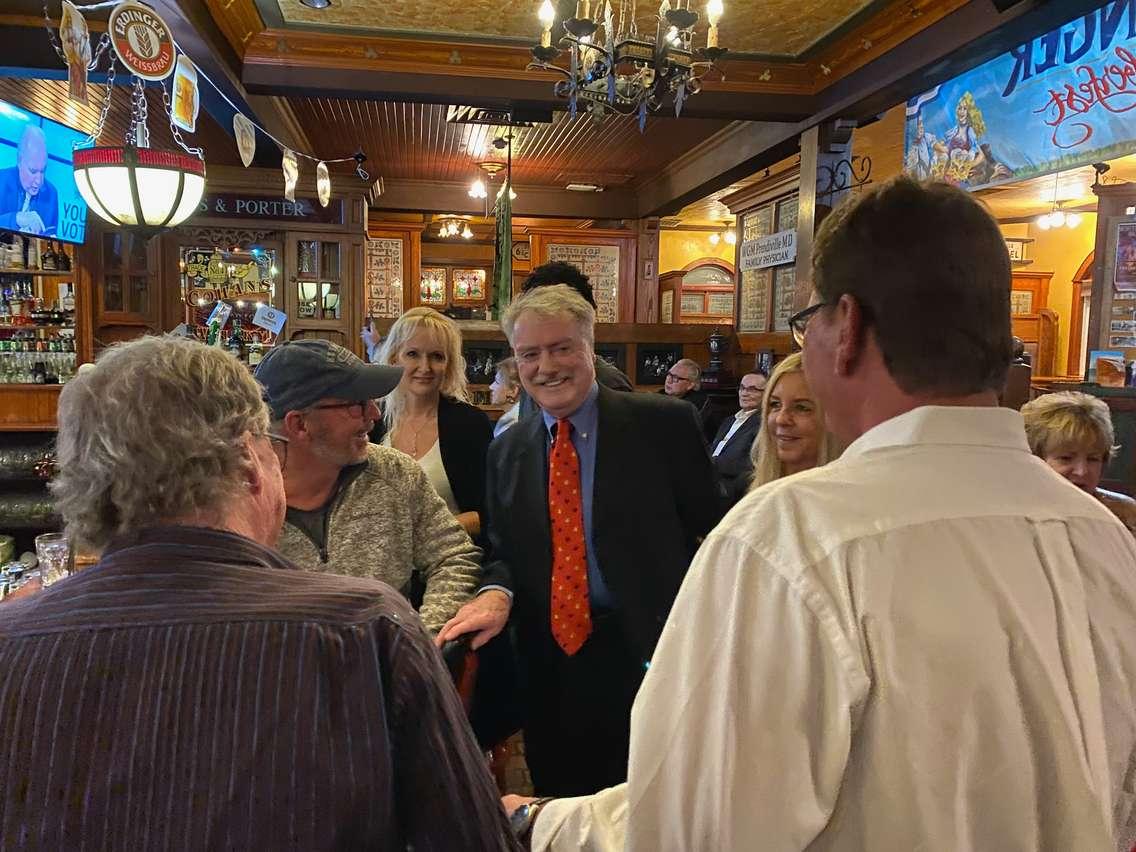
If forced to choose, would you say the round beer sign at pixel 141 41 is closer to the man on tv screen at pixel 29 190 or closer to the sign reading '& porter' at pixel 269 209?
the man on tv screen at pixel 29 190

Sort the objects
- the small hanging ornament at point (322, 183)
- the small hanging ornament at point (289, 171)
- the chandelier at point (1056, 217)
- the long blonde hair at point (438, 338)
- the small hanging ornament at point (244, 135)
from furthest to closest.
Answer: the chandelier at point (1056, 217), the small hanging ornament at point (322, 183), the small hanging ornament at point (289, 171), the small hanging ornament at point (244, 135), the long blonde hair at point (438, 338)

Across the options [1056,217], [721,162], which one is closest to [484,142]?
[721,162]

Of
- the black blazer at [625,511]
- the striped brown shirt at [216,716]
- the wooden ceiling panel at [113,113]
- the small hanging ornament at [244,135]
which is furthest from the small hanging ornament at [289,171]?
the striped brown shirt at [216,716]

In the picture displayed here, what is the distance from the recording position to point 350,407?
5.46ft

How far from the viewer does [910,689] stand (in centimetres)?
67

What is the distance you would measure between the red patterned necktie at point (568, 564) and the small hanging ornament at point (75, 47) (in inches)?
97.0

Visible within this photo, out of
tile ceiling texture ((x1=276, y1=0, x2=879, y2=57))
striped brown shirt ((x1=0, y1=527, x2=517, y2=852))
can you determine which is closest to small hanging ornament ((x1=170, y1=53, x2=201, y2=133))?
tile ceiling texture ((x1=276, y1=0, x2=879, y2=57))

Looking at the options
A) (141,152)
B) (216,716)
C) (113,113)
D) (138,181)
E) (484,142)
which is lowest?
(216,716)

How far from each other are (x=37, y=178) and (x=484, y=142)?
3.39 metres

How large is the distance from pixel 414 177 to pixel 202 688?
8.00 metres

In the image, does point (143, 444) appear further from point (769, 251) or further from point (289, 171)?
point (769, 251)

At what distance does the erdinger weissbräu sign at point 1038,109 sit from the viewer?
10.0ft

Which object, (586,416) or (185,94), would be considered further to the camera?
(185,94)

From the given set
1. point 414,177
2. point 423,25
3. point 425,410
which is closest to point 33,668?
point 425,410
